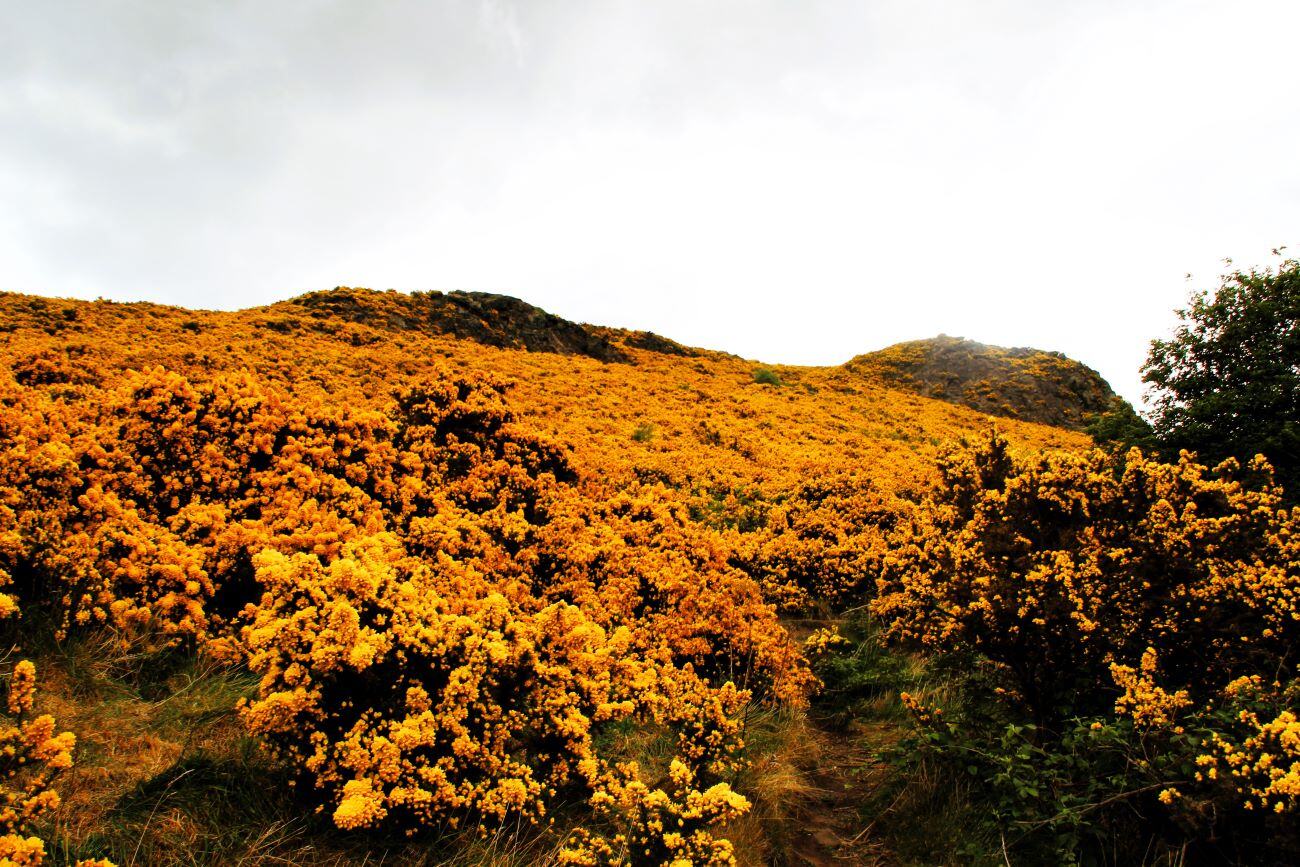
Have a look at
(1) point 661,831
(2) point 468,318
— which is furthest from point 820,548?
(2) point 468,318

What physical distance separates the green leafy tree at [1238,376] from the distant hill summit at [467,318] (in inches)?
817

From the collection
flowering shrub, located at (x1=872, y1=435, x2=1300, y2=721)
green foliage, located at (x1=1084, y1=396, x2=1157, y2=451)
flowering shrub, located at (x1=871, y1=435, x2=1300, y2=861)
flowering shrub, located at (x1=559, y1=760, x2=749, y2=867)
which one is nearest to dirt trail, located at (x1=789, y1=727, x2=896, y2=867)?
flowering shrub, located at (x1=871, y1=435, x2=1300, y2=861)

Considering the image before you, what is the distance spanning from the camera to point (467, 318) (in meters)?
26.8

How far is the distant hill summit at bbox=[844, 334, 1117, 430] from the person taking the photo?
31.4 m

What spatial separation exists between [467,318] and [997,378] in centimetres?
2706

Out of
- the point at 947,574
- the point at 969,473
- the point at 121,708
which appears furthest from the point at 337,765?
the point at 969,473

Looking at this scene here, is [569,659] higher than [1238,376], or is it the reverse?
[1238,376]

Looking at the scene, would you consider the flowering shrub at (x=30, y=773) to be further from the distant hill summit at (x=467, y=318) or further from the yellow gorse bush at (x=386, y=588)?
the distant hill summit at (x=467, y=318)

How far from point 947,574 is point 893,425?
1902cm

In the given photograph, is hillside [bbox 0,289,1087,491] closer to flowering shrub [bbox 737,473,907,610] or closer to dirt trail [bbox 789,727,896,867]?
flowering shrub [bbox 737,473,907,610]

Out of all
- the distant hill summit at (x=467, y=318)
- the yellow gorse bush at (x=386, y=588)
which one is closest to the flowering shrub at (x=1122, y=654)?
the yellow gorse bush at (x=386, y=588)

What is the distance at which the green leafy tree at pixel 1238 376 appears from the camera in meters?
8.96

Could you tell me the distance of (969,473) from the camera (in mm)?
6090

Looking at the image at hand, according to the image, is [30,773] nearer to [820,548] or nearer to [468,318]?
[820,548]
